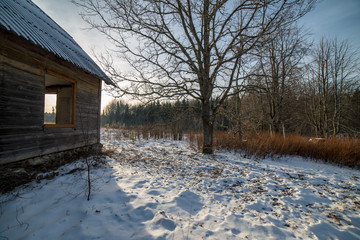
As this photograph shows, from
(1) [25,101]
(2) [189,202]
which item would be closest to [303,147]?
(2) [189,202]

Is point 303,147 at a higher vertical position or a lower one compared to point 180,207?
higher

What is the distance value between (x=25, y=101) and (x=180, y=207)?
4481 millimetres

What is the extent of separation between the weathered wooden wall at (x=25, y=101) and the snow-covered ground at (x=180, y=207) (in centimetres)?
92

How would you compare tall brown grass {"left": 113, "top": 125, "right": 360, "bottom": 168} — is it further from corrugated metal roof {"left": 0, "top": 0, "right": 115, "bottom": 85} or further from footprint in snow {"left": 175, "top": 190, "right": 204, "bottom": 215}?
corrugated metal roof {"left": 0, "top": 0, "right": 115, "bottom": 85}

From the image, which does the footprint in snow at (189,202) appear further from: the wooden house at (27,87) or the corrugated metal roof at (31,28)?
the corrugated metal roof at (31,28)

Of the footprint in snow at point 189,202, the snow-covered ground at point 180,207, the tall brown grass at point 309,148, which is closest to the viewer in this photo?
the snow-covered ground at point 180,207

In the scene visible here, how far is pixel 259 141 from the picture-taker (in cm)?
767

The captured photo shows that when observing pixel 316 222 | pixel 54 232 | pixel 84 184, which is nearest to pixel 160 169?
pixel 84 184

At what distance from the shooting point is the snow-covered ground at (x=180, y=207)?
80.5 inches

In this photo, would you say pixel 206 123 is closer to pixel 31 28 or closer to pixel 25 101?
pixel 25 101

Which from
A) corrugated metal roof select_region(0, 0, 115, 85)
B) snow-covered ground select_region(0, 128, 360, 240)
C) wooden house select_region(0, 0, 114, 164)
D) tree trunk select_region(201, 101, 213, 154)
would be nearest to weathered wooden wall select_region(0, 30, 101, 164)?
wooden house select_region(0, 0, 114, 164)

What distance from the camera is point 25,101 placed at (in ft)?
12.0

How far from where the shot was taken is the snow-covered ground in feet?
6.71

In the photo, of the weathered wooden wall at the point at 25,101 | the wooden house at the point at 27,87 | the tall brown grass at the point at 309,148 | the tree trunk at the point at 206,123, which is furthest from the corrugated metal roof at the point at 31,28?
the tall brown grass at the point at 309,148
